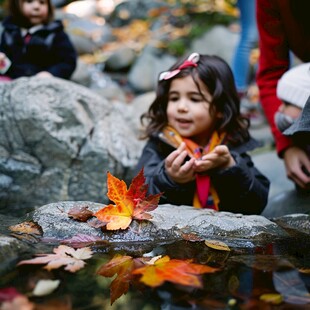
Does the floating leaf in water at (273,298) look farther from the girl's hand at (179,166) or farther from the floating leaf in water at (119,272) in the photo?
the girl's hand at (179,166)

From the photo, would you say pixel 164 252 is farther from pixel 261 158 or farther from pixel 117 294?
pixel 261 158

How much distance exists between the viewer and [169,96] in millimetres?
2641

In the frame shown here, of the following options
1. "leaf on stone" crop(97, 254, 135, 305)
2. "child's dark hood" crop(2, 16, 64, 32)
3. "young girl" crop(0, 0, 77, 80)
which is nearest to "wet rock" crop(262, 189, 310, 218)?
"leaf on stone" crop(97, 254, 135, 305)

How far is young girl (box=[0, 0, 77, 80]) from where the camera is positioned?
3826 mm

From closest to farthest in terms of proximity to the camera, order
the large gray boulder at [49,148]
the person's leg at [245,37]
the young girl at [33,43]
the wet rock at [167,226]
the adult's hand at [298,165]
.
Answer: the wet rock at [167,226] < the adult's hand at [298,165] < the large gray boulder at [49,148] < the young girl at [33,43] < the person's leg at [245,37]

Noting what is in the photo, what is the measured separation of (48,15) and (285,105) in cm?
260

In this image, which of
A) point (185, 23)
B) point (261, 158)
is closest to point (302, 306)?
point (261, 158)

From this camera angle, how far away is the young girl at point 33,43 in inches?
151

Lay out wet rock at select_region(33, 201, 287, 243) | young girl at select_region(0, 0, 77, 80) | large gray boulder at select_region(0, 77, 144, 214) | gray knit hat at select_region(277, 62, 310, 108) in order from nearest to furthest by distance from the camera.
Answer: wet rock at select_region(33, 201, 287, 243), gray knit hat at select_region(277, 62, 310, 108), large gray boulder at select_region(0, 77, 144, 214), young girl at select_region(0, 0, 77, 80)

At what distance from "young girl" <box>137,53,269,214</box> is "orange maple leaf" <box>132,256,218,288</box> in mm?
900

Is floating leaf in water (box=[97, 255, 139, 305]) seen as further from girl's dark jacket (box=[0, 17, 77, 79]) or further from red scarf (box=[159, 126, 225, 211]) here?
girl's dark jacket (box=[0, 17, 77, 79])

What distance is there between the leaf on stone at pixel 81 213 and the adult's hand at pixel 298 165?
4.48ft

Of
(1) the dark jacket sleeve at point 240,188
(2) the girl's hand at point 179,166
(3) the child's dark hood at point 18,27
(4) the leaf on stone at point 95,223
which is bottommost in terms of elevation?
(1) the dark jacket sleeve at point 240,188

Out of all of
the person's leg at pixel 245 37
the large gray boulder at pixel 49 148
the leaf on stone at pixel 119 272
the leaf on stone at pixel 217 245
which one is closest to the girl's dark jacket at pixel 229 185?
the large gray boulder at pixel 49 148
